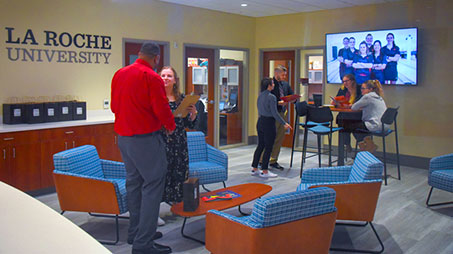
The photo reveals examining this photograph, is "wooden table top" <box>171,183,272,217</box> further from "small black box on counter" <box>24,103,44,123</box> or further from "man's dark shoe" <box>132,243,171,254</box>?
"small black box on counter" <box>24,103,44,123</box>

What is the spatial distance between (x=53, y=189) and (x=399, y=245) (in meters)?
4.29

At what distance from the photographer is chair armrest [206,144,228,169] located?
210 inches

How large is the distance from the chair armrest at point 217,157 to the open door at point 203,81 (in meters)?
2.66

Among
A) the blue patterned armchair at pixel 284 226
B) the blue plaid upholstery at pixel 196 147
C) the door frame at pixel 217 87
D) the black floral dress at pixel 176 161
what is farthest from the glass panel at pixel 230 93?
the blue patterned armchair at pixel 284 226

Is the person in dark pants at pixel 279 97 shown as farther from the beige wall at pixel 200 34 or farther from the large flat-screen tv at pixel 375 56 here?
the beige wall at pixel 200 34

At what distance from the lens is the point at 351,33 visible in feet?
26.3

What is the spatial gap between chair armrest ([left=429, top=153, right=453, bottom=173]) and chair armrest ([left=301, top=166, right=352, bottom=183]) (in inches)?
52.6

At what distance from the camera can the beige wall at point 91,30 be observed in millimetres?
5852

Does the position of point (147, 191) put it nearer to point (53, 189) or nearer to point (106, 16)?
point (53, 189)

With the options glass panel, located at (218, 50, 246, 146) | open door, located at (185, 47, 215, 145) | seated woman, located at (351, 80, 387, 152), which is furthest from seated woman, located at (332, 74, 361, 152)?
open door, located at (185, 47, 215, 145)

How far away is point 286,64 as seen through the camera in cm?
927

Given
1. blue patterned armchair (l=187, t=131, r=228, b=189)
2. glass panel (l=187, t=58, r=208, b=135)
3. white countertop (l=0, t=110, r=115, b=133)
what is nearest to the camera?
blue patterned armchair (l=187, t=131, r=228, b=189)

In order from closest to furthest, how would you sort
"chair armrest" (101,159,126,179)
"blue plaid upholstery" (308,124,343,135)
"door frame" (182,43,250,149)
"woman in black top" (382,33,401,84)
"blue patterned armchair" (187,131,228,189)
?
1. "chair armrest" (101,159,126,179)
2. "blue patterned armchair" (187,131,228,189)
3. "blue plaid upholstery" (308,124,343,135)
4. "woman in black top" (382,33,401,84)
5. "door frame" (182,43,250,149)

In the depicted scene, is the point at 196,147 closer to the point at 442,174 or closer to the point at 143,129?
the point at 143,129
